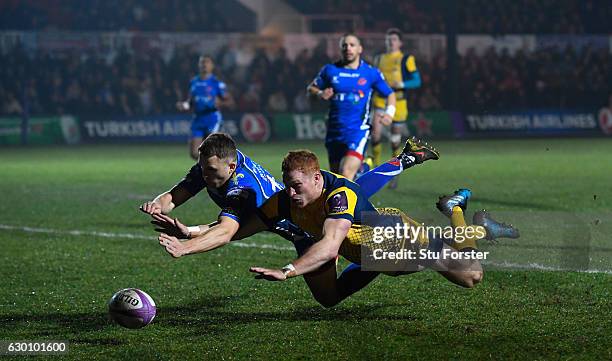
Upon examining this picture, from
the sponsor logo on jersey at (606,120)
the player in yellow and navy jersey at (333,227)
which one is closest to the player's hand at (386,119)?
the player in yellow and navy jersey at (333,227)

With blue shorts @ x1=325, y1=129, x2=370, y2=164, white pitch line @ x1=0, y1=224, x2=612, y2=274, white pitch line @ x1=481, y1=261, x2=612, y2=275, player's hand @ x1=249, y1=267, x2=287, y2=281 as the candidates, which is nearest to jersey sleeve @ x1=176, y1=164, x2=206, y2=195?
player's hand @ x1=249, y1=267, x2=287, y2=281

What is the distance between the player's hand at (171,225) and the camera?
20.2 feet

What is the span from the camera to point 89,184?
56.8ft

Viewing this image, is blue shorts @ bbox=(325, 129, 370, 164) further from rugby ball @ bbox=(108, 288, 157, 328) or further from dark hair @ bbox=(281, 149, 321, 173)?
dark hair @ bbox=(281, 149, 321, 173)

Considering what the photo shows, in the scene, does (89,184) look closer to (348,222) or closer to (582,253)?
(582,253)

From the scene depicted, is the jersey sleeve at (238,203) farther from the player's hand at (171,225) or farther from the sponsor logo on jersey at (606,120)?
the sponsor logo on jersey at (606,120)

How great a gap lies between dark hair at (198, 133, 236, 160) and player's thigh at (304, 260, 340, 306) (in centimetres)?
95

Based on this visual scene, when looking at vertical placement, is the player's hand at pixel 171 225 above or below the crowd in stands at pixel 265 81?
above

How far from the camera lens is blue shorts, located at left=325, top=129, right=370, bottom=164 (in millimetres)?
12477

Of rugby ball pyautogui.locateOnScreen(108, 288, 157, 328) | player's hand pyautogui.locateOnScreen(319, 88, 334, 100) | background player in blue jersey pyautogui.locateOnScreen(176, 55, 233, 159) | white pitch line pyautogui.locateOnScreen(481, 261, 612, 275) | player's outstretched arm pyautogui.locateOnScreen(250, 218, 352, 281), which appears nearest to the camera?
player's outstretched arm pyautogui.locateOnScreen(250, 218, 352, 281)

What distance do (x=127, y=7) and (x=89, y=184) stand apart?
56.1ft

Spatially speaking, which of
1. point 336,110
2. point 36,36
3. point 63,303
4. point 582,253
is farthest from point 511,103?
point 63,303

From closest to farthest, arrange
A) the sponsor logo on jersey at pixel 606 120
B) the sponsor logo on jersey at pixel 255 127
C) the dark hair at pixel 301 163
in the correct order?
the dark hair at pixel 301 163 < the sponsor logo on jersey at pixel 255 127 < the sponsor logo on jersey at pixel 606 120

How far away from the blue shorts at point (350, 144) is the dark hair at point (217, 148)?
5.95m
